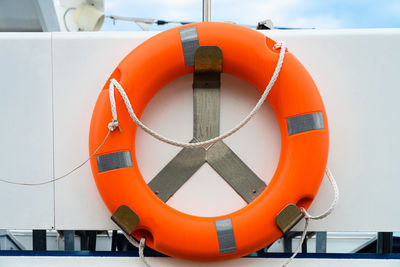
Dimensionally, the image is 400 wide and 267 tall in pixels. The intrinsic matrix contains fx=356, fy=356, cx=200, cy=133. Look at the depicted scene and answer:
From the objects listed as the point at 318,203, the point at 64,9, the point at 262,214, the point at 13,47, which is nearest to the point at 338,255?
the point at 318,203

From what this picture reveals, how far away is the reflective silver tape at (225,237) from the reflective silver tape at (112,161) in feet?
0.98

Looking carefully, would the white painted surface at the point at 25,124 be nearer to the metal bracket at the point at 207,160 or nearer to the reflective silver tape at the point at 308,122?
the metal bracket at the point at 207,160

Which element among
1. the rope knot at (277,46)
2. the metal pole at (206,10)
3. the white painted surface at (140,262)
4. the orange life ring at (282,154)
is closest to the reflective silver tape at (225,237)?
the orange life ring at (282,154)

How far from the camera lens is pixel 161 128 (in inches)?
42.2

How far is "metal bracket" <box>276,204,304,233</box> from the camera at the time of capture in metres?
0.96

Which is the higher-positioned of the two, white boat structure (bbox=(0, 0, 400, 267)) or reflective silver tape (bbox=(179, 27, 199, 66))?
reflective silver tape (bbox=(179, 27, 199, 66))

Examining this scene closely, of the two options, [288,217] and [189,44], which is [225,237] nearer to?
[288,217]

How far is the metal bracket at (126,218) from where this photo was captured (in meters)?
0.96

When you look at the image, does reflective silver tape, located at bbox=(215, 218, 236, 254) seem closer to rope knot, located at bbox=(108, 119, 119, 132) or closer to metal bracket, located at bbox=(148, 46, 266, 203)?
metal bracket, located at bbox=(148, 46, 266, 203)

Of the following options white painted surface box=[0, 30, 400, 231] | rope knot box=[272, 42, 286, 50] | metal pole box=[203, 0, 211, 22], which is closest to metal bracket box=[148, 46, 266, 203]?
white painted surface box=[0, 30, 400, 231]

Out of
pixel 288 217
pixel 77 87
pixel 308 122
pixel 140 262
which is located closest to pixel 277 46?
pixel 308 122

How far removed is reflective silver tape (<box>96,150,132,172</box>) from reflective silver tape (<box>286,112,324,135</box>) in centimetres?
47

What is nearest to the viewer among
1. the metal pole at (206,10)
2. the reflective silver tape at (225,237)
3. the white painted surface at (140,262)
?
the reflective silver tape at (225,237)

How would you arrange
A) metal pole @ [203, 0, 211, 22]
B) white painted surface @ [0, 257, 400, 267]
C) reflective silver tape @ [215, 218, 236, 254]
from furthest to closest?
1. metal pole @ [203, 0, 211, 22]
2. white painted surface @ [0, 257, 400, 267]
3. reflective silver tape @ [215, 218, 236, 254]
